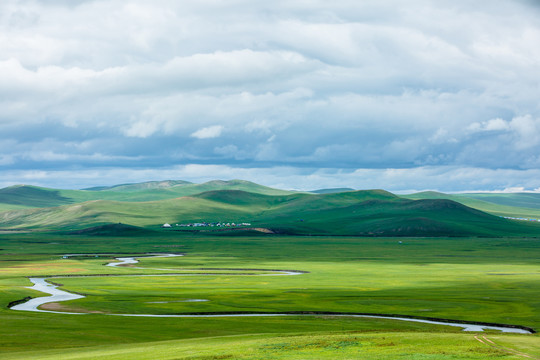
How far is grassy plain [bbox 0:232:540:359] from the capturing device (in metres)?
44.2

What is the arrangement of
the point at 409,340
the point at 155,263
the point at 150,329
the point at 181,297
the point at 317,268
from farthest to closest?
1. the point at 155,263
2. the point at 317,268
3. the point at 181,297
4. the point at 150,329
5. the point at 409,340

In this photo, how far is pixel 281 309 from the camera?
8406 cm

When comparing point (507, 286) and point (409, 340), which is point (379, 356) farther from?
point (507, 286)

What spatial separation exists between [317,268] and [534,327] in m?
91.8

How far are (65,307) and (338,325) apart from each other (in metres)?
37.0

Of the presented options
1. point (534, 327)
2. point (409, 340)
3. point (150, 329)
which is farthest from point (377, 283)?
point (409, 340)

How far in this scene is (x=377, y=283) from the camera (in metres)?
119

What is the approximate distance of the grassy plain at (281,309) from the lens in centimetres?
4422

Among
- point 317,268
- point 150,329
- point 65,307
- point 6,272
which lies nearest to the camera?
point 150,329

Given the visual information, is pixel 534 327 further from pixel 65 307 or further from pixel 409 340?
pixel 65 307

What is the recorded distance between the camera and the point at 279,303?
89.1 m

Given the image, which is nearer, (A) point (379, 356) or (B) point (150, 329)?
(A) point (379, 356)

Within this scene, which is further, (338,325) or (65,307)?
(65,307)

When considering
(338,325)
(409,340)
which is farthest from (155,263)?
(409,340)
